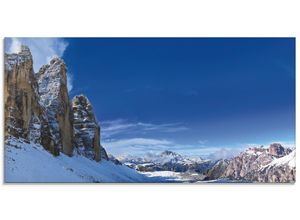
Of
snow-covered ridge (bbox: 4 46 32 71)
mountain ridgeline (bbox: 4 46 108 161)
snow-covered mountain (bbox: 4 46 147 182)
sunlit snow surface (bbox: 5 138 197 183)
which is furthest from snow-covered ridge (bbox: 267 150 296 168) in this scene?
snow-covered ridge (bbox: 4 46 32 71)

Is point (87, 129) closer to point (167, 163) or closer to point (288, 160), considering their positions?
point (167, 163)

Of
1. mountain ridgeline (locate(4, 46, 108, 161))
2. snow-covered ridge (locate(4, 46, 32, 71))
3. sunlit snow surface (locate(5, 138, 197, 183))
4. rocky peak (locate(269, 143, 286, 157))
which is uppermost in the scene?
snow-covered ridge (locate(4, 46, 32, 71))

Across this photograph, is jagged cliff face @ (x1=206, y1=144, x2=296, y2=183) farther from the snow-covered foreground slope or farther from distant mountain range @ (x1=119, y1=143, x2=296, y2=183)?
the snow-covered foreground slope

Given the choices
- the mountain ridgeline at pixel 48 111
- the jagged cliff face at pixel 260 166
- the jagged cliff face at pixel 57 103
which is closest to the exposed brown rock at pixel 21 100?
the mountain ridgeline at pixel 48 111

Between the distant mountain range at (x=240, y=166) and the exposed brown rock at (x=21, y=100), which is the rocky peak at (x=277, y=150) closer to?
the distant mountain range at (x=240, y=166)

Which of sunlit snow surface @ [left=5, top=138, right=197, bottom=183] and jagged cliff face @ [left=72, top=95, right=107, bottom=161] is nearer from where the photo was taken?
sunlit snow surface @ [left=5, top=138, right=197, bottom=183]

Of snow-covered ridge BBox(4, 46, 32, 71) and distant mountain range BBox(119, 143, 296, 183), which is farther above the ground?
snow-covered ridge BBox(4, 46, 32, 71)
